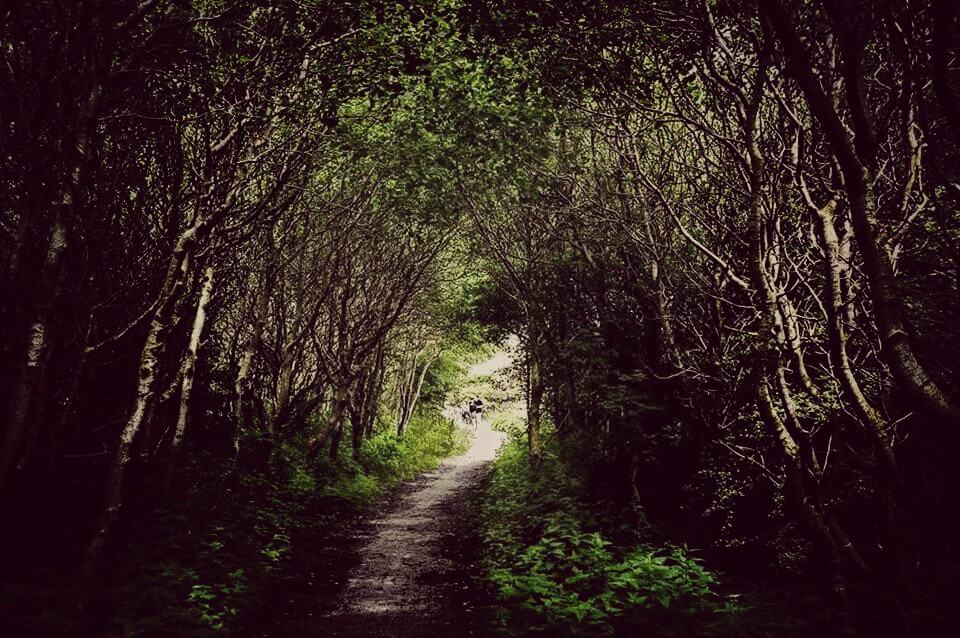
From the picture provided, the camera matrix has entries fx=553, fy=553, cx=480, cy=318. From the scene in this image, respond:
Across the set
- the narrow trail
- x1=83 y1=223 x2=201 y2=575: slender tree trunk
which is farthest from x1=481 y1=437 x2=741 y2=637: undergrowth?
x1=83 y1=223 x2=201 y2=575: slender tree trunk

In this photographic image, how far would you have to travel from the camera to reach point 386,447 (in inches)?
947

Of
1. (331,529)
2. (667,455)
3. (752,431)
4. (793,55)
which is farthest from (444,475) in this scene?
(793,55)

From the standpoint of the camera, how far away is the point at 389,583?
9250 mm

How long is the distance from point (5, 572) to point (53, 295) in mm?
3212

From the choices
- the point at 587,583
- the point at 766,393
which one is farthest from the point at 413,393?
the point at 766,393

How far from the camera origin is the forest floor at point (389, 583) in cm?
720

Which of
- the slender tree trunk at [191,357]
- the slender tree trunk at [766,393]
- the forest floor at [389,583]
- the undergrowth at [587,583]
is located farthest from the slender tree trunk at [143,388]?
the slender tree trunk at [766,393]

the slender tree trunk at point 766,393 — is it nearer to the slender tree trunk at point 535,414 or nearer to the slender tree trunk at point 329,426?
the slender tree trunk at point 535,414

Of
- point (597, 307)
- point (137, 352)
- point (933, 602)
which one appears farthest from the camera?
point (597, 307)

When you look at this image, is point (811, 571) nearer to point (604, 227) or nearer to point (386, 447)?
point (604, 227)

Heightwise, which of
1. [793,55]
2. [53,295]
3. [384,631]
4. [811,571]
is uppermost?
[793,55]

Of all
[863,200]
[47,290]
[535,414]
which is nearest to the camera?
[863,200]

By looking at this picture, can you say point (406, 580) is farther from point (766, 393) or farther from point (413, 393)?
point (413, 393)

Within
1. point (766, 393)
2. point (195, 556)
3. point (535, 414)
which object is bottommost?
point (195, 556)
